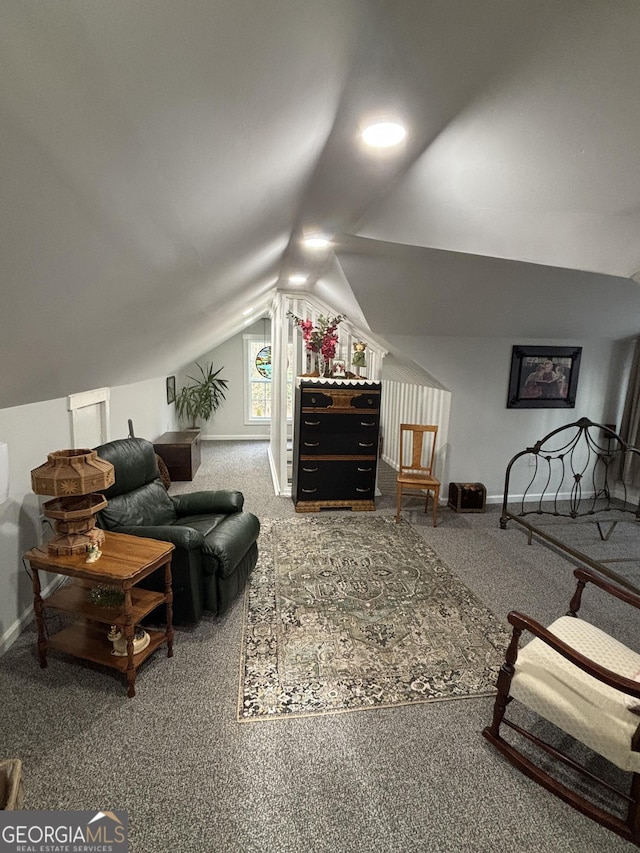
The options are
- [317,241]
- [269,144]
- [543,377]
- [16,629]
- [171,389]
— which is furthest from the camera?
[171,389]

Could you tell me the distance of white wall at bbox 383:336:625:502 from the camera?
4516 millimetres

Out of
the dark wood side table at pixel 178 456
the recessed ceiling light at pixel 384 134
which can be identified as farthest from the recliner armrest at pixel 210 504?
the recessed ceiling light at pixel 384 134

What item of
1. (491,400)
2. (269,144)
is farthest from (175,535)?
(491,400)

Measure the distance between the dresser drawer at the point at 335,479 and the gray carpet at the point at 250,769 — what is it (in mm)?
2195

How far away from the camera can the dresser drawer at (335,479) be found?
442 centimetres

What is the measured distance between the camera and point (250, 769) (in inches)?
66.7

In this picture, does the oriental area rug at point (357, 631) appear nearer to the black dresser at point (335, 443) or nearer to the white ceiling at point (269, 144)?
the black dresser at point (335, 443)

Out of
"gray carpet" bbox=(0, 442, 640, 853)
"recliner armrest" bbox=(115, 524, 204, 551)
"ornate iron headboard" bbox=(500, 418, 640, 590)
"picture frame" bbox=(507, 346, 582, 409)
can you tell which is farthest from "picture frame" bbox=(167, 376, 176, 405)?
"ornate iron headboard" bbox=(500, 418, 640, 590)

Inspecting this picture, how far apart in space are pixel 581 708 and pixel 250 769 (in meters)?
1.31

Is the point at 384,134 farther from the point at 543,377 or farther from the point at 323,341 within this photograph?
the point at 543,377

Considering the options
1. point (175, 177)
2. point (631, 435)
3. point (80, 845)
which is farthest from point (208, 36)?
point (631, 435)

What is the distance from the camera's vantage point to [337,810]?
156 centimetres

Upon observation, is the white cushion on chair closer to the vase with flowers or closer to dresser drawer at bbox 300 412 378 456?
dresser drawer at bbox 300 412 378 456

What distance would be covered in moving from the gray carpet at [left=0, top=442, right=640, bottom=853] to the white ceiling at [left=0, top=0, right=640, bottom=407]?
1554 mm
